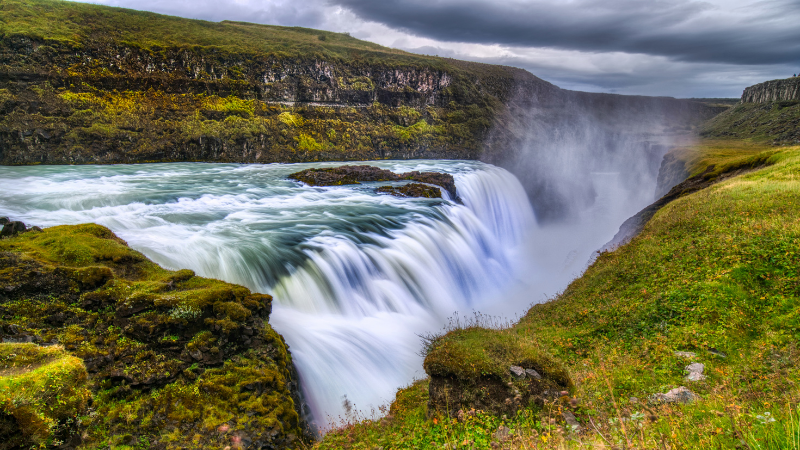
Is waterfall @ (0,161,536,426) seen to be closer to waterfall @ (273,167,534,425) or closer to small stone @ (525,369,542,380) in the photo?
waterfall @ (273,167,534,425)

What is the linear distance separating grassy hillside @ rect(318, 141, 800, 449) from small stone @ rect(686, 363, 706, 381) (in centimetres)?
10

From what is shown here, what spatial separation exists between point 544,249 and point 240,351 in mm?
31492

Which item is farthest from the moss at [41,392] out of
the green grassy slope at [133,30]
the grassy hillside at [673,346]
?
the green grassy slope at [133,30]

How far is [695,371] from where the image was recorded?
21.7ft

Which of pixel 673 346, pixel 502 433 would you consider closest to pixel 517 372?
pixel 502 433

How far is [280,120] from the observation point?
2869 inches

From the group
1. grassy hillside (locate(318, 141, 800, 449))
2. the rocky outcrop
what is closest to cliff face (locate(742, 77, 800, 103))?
the rocky outcrop

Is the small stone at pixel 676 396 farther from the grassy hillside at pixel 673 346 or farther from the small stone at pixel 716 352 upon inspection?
the small stone at pixel 716 352

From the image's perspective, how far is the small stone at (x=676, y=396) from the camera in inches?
219

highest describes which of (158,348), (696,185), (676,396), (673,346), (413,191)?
(696,185)

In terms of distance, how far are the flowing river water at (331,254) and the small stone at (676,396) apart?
594cm

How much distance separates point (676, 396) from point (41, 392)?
853 cm

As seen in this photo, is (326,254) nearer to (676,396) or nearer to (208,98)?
(676,396)

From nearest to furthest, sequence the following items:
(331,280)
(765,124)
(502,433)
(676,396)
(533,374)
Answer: (502,433), (676,396), (533,374), (331,280), (765,124)
